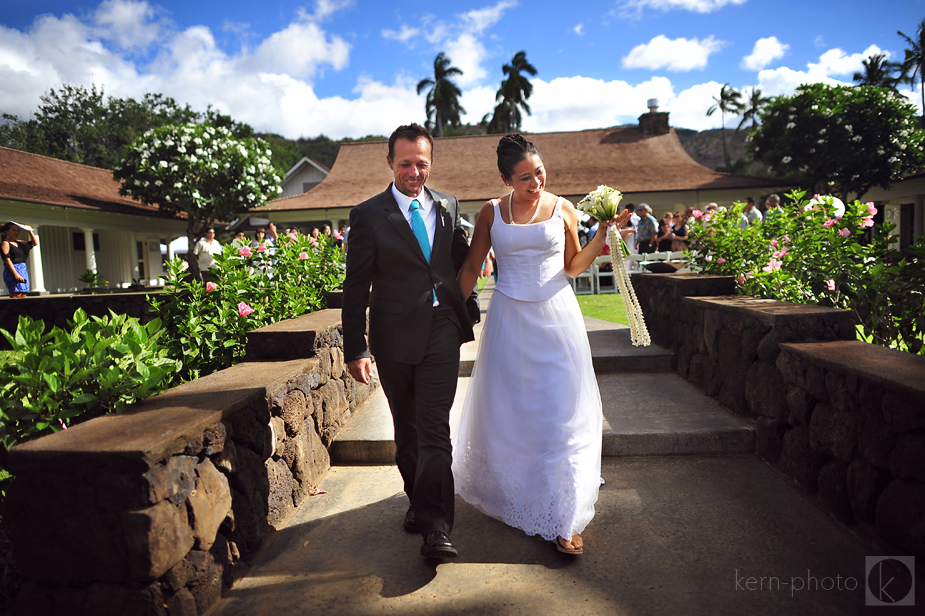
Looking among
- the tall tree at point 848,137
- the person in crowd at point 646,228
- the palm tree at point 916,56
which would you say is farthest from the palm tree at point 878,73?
the person in crowd at point 646,228

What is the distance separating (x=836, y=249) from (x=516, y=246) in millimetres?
3452

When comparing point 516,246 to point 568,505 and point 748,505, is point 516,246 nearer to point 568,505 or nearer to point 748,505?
point 568,505

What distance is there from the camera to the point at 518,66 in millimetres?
45781

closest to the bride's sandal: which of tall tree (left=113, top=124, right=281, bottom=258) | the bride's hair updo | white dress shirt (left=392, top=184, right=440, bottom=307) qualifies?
white dress shirt (left=392, top=184, right=440, bottom=307)

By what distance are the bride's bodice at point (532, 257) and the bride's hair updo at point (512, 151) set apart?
28 centimetres

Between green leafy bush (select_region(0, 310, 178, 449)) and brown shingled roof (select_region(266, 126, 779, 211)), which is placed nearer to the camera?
green leafy bush (select_region(0, 310, 178, 449))

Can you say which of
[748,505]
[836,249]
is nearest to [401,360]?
[748,505]

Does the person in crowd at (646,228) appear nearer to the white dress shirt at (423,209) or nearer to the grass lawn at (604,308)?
the grass lawn at (604,308)

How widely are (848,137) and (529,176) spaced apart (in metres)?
29.6

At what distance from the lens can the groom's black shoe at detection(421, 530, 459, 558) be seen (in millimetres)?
2451

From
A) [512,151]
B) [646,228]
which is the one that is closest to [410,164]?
[512,151]

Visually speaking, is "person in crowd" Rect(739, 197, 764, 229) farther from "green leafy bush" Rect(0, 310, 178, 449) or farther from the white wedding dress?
"green leafy bush" Rect(0, 310, 178, 449)

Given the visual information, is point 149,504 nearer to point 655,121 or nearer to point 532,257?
point 532,257

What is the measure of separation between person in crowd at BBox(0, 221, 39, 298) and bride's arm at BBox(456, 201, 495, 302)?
364 inches
